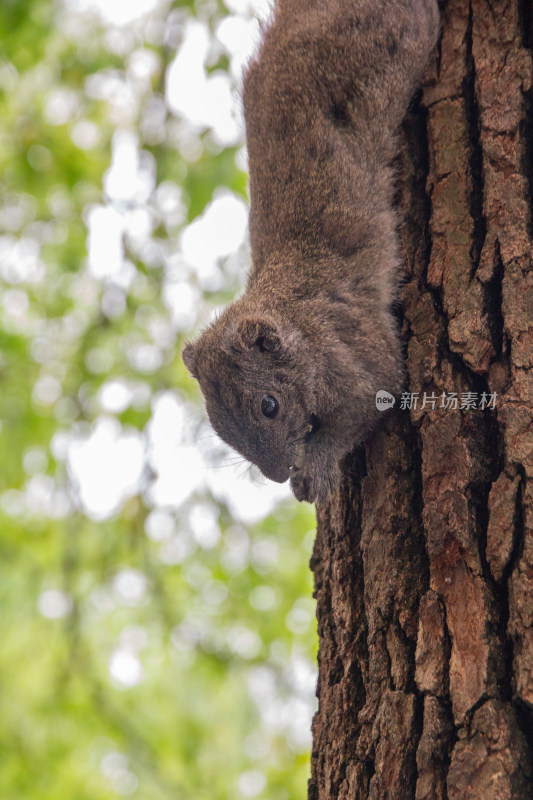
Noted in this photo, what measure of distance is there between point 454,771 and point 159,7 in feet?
14.1

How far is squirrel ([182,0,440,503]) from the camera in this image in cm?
273

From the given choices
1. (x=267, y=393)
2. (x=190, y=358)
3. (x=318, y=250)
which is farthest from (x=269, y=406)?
(x=318, y=250)

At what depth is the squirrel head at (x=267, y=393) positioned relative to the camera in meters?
2.81

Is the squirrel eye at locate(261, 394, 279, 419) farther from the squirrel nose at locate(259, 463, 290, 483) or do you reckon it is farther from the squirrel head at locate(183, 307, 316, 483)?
the squirrel nose at locate(259, 463, 290, 483)

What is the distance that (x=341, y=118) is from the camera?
304cm

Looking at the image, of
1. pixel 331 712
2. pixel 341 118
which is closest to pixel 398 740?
Answer: pixel 331 712

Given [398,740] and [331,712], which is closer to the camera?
[398,740]

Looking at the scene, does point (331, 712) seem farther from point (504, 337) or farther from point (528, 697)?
point (504, 337)

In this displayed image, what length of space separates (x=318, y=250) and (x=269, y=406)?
667 millimetres
